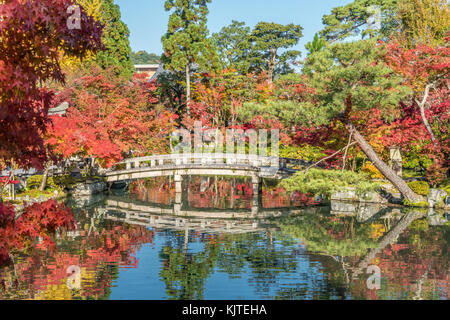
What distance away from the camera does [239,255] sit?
13461 millimetres

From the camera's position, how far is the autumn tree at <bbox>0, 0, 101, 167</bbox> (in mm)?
4969

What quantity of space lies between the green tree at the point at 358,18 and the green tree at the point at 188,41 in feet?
56.6

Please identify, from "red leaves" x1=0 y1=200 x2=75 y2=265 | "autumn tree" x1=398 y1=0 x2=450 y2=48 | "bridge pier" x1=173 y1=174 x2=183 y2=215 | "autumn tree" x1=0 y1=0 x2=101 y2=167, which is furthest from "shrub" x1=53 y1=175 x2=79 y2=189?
"autumn tree" x1=398 y1=0 x2=450 y2=48

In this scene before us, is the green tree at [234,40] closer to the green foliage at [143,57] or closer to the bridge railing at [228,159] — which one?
the bridge railing at [228,159]

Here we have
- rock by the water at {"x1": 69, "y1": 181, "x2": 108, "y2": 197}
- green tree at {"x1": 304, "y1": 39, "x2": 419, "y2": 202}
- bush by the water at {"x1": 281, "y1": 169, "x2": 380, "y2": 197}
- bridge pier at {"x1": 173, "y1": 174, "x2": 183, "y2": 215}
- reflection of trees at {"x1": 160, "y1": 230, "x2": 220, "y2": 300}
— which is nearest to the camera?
reflection of trees at {"x1": 160, "y1": 230, "x2": 220, "y2": 300}

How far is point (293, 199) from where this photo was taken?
23891mm

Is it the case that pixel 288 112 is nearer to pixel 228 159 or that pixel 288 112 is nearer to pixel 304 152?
pixel 228 159

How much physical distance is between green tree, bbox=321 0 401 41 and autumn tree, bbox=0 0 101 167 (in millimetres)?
41513

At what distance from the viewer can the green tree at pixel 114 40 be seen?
33525 millimetres

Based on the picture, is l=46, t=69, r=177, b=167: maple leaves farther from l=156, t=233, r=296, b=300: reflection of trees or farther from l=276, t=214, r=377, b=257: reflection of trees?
l=276, t=214, r=377, b=257: reflection of trees

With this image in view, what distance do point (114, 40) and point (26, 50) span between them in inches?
1213

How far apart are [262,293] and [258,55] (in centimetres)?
3889

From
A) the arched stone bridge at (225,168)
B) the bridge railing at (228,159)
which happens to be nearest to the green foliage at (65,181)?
the arched stone bridge at (225,168)
